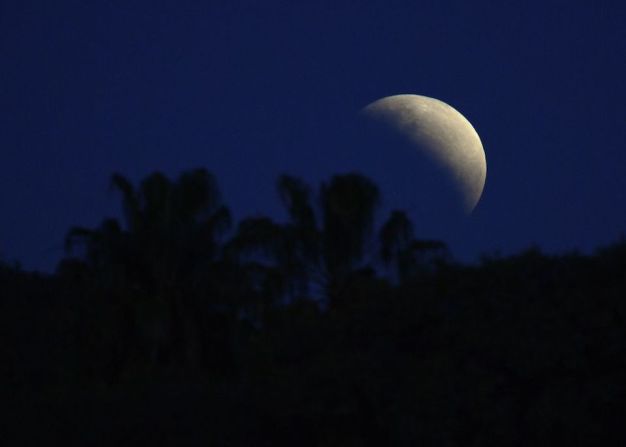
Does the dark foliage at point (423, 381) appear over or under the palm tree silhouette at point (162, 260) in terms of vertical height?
under

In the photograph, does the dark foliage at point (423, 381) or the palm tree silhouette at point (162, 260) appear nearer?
the dark foliage at point (423, 381)

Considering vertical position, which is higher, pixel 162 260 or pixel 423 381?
pixel 162 260

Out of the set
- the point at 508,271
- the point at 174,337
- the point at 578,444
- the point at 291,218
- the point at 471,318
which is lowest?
the point at 578,444

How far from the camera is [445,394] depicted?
735 cm

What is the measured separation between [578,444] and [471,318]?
1.39m

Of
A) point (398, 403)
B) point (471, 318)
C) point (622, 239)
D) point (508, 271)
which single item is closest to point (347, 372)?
point (398, 403)

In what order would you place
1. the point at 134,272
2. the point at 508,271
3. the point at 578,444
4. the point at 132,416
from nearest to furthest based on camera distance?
the point at 578,444 → the point at 132,416 → the point at 508,271 → the point at 134,272

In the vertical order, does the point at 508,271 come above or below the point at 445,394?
above

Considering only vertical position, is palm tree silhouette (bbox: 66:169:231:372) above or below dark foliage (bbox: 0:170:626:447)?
above

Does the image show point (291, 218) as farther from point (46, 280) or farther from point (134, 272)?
point (46, 280)

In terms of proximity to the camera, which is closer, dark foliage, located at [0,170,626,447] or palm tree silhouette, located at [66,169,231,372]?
→ dark foliage, located at [0,170,626,447]

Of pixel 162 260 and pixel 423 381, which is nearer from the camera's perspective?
pixel 423 381

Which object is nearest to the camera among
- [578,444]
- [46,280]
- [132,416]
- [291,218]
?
[578,444]

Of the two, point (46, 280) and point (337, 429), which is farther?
point (46, 280)
